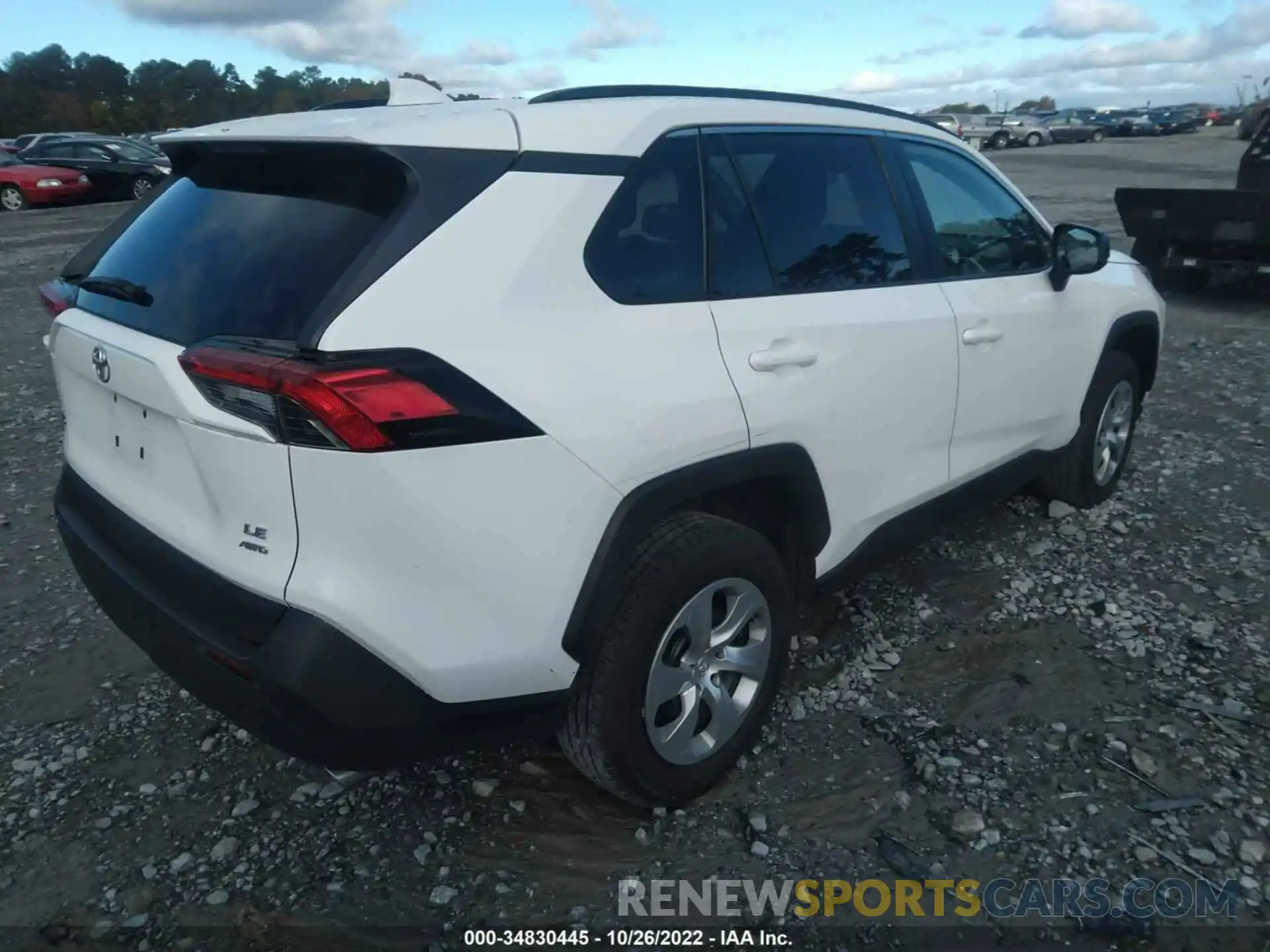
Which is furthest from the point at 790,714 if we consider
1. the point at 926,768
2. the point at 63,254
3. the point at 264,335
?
the point at 63,254

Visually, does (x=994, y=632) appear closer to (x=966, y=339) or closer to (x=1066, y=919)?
(x=966, y=339)

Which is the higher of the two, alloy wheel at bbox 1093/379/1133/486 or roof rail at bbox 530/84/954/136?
roof rail at bbox 530/84/954/136

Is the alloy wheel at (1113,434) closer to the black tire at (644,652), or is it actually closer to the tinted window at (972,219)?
the tinted window at (972,219)

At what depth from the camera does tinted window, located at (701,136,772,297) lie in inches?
103

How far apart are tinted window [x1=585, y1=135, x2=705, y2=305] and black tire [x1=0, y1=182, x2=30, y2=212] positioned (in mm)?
22387

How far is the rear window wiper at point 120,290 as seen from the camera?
242 cm

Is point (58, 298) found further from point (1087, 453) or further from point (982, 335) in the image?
point (1087, 453)

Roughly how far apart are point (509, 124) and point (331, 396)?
0.82 m

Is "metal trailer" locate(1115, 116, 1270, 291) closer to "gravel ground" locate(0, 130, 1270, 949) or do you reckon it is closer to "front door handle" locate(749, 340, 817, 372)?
"gravel ground" locate(0, 130, 1270, 949)

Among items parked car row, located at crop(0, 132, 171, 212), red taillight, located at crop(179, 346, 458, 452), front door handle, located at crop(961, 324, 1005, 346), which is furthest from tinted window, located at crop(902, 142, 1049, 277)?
parked car row, located at crop(0, 132, 171, 212)

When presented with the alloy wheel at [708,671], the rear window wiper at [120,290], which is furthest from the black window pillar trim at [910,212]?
the rear window wiper at [120,290]

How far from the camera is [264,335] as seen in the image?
6.81 feet

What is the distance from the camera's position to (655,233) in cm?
247

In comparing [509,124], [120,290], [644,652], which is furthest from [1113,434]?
[120,290]
